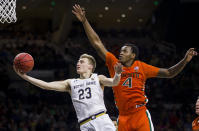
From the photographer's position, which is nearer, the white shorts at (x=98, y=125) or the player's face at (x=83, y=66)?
the white shorts at (x=98, y=125)

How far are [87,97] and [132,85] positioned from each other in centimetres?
86

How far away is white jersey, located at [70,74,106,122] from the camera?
504 centimetres

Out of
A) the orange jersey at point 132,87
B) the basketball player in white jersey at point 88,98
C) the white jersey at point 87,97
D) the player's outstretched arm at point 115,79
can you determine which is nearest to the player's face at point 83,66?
the basketball player in white jersey at point 88,98

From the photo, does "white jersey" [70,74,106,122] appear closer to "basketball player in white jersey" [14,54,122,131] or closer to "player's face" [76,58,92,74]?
"basketball player in white jersey" [14,54,122,131]

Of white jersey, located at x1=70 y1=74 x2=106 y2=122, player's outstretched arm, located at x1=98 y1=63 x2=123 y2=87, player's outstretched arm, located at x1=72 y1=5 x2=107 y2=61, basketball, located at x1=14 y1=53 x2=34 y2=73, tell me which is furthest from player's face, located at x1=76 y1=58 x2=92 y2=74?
basketball, located at x1=14 y1=53 x2=34 y2=73

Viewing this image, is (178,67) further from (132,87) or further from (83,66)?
(83,66)

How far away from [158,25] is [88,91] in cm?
1686

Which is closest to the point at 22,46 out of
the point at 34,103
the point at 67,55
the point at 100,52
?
the point at 67,55

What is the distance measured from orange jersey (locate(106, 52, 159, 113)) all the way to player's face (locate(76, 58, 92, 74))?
1.99ft

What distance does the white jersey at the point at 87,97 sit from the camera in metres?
5.04

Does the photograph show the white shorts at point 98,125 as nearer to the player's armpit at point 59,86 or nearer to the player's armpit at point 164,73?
the player's armpit at point 59,86

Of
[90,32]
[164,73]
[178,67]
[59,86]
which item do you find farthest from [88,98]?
[178,67]

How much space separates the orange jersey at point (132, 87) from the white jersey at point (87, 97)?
473mm

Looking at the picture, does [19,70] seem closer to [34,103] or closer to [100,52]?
[100,52]
